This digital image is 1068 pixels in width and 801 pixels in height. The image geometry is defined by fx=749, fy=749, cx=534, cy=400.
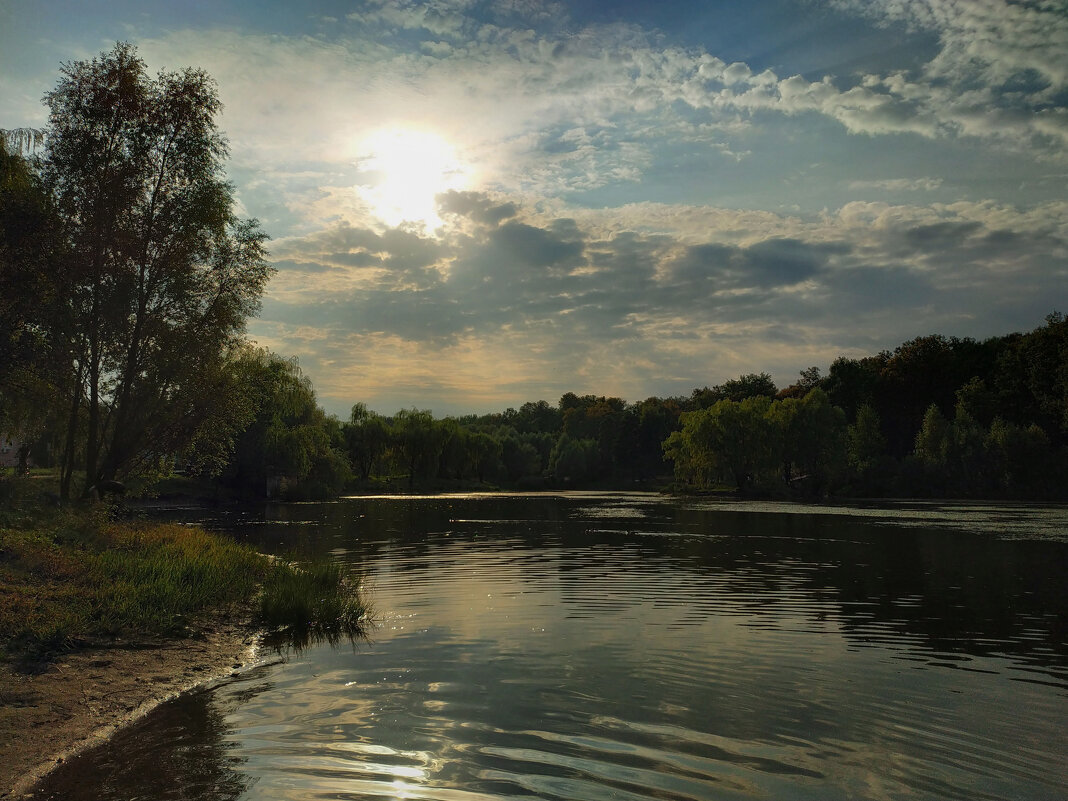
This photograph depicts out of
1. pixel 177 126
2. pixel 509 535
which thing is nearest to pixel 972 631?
pixel 509 535

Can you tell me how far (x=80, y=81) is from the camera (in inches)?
1114

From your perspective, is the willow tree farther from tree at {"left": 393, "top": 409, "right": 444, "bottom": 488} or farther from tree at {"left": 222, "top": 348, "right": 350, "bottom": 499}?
tree at {"left": 393, "top": 409, "right": 444, "bottom": 488}

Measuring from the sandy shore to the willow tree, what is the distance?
730 inches

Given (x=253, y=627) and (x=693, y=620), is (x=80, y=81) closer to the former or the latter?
(x=253, y=627)

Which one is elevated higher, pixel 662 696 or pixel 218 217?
pixel 218 217

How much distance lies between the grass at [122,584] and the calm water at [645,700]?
2.03 m

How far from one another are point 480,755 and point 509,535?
107 feet

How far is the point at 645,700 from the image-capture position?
429 inches

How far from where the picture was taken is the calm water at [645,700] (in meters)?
7.95

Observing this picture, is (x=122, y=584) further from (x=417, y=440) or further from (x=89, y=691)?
(x=417, y=440)

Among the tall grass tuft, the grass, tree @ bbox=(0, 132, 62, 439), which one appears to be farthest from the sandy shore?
tree @ bbox=(0, 132, 62, 439)

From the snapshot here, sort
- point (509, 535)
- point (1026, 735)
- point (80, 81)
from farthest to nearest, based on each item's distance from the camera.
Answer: point (509, 535)
point (80, 81)
point (1026, 735)

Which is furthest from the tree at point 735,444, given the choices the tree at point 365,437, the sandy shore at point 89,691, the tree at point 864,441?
the sandy shore at point 89,691

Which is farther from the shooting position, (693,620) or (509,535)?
(509,535)
